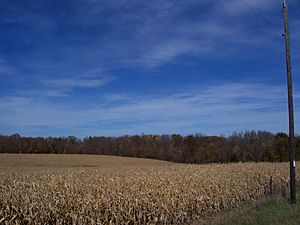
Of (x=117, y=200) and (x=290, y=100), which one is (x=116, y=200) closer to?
(x=117, y=200)

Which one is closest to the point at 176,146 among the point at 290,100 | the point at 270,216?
the point at 290,100

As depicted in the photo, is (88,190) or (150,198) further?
(150,198)

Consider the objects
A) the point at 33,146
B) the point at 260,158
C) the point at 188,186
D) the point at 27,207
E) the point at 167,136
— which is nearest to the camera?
the point at 27,207

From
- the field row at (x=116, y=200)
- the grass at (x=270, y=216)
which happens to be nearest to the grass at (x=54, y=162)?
the field row at (x=116, y=200)

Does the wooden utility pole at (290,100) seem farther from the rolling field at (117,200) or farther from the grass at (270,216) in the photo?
the rolling field at (117,200)

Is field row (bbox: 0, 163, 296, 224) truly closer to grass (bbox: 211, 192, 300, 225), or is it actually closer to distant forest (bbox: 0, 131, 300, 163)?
grass (bbox: 211, 192, 300, 225)

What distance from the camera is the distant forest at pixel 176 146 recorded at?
77938 mm

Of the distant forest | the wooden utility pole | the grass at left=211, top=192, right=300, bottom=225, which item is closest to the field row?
the grass at left=211, top=192, right=300, bottom=225

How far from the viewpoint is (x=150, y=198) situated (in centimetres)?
1276

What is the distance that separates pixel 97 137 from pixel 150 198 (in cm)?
10084

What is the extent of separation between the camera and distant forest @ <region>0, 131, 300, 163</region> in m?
77.9

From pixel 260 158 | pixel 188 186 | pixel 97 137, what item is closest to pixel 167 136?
pixel 97 137

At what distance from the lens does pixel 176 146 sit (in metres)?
92.8

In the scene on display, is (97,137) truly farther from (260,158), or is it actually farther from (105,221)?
(105,221)
